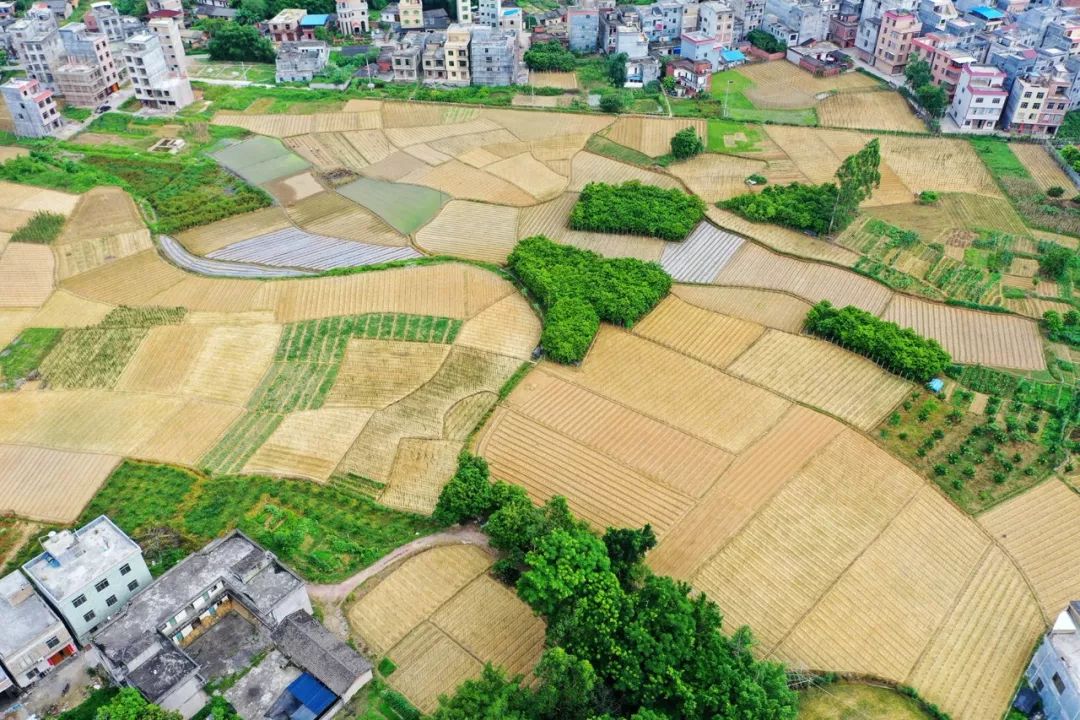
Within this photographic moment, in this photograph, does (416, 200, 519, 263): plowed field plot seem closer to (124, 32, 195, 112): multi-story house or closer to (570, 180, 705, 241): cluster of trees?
(570, 180, 705, 241): cluster of trees

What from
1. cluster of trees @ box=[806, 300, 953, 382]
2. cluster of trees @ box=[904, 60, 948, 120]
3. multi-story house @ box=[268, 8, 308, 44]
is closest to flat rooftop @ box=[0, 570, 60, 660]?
cluster of trees @ box=[806, 300, 953, 382]

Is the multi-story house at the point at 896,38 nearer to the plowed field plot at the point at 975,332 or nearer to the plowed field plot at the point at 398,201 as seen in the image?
the plowed field plot at the point at 975,332

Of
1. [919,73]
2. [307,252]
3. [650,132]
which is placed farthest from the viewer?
[919,73]

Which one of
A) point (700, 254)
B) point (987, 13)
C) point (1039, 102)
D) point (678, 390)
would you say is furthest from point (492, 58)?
point (987, 13)

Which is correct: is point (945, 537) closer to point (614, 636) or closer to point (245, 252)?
point (614, 636)

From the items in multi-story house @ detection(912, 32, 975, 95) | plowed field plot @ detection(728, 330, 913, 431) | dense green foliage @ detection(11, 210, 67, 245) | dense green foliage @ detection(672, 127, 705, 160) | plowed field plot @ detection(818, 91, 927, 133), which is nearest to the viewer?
plowed field plot @ detection(728, 330, 913, 431)

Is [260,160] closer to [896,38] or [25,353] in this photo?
[25,353]
